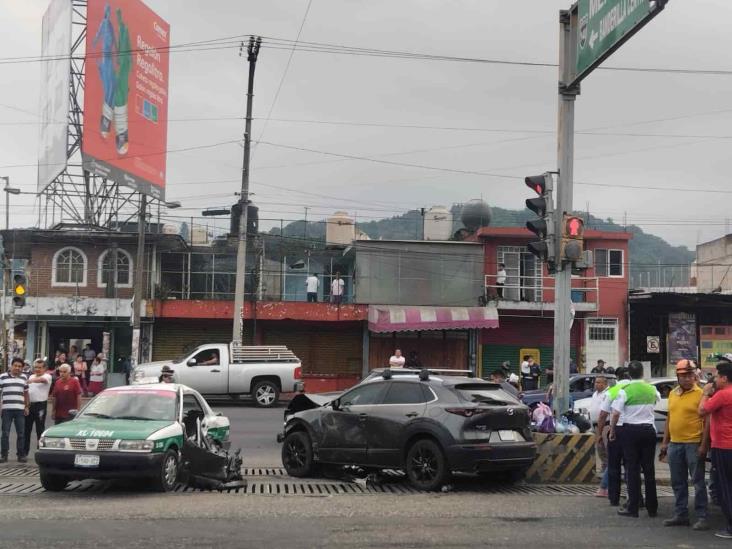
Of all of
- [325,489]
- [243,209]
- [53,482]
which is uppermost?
[243,209]

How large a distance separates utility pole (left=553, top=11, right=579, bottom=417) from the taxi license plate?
6737 millimetres

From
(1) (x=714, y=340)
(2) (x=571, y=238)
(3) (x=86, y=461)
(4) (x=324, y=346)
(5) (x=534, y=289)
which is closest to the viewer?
(3) (x=86, y=461)

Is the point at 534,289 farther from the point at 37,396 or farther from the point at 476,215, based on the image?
the point at 37,396

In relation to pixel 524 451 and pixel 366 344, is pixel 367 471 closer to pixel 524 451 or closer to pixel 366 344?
pixel 524 451

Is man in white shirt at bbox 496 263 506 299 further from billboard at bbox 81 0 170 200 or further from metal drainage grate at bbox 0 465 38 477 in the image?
metal drainage grate at bbox 0 465 38 477

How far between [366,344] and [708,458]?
26.1m

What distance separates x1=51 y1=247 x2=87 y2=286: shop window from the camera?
1374 inches

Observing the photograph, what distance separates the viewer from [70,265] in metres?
35.0

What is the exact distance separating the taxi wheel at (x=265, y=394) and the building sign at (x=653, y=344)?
17589 millimetres

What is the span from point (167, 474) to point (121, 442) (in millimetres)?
739

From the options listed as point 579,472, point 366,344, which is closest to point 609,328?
point 366,344

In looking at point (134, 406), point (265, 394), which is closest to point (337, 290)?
point (265, 394)

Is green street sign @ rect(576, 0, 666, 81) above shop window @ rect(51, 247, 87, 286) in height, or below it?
above

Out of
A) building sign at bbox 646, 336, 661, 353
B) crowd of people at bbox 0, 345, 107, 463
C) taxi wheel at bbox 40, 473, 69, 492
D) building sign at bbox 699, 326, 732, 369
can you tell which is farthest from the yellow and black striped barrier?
building sign at bbox 699, 326, 732, 369
